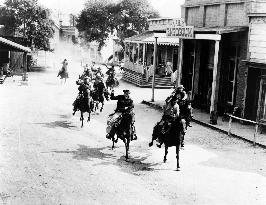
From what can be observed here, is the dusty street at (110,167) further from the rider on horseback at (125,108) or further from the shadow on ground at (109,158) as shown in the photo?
the rider on horseback at (125,108)

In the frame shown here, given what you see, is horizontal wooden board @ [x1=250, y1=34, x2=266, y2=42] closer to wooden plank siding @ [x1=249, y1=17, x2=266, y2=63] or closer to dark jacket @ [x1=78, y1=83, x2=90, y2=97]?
wooden plank siding @ [x1=249, y1=17, x2=266, y2=63]

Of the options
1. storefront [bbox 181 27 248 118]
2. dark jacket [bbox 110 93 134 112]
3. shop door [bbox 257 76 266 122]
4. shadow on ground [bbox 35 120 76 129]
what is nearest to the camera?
dark jacket [bbox 110 93 134 112]

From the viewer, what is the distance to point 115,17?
62.8 meters

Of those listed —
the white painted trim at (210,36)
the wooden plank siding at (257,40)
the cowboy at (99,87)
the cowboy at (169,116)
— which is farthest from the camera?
the cowboy at (99,87)

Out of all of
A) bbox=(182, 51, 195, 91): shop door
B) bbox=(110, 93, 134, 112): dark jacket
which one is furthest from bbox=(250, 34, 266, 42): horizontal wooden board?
bbox=(110, 93, 134, 112): dark jacket

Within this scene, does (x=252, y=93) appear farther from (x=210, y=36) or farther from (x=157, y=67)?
(x=157, y=67)

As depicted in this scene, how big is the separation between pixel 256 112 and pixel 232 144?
4.00 m

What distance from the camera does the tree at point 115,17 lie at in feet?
206

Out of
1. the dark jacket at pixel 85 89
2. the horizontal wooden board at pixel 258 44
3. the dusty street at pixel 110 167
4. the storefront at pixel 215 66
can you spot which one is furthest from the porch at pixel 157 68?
the dusty street at pixel 110 167

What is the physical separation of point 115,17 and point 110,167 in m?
53.2

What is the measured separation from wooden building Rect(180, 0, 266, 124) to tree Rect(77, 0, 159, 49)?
126 ft

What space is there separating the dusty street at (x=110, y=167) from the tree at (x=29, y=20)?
27110 millimetres

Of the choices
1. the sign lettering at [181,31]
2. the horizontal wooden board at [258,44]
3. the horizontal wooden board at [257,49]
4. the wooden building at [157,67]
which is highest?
the sign lettering at [181,31]

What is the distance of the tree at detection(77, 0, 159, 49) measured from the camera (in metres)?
62.7
